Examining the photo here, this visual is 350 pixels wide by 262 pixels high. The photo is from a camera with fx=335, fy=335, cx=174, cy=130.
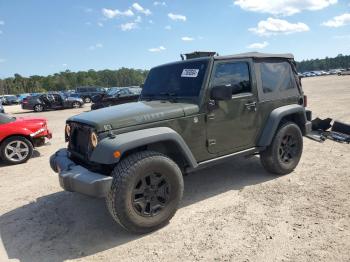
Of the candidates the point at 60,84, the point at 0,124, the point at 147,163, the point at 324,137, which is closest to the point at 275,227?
the point at 147,163

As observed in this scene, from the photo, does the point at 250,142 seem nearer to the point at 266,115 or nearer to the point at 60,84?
the point at 266,115

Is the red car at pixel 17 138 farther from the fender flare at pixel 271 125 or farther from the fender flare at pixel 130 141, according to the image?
the fender flare at pixel 271 125

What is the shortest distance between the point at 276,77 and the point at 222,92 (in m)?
1.72

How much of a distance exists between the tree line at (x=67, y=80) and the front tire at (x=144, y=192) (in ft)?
372

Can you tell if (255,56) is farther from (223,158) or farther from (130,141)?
(130,141)

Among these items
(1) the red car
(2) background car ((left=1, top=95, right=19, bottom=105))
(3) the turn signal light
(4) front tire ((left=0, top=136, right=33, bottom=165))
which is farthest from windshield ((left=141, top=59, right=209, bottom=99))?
(2) background car ((left=1, top=95, right=19, bottom=105))

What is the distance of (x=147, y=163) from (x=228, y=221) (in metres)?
1.24

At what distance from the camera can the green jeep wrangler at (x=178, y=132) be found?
376cm

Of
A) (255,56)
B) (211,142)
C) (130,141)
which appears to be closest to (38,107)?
(255,56)

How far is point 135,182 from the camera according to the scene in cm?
378

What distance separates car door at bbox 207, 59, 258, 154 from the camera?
15.4 ft

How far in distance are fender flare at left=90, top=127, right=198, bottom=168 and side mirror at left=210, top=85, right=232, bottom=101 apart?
77 cm

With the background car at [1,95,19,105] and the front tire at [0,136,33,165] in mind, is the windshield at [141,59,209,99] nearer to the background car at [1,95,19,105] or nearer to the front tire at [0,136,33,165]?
the front tire at [0,136,33,165]

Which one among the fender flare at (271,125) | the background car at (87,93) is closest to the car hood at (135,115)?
the fender flare at (271,125)
